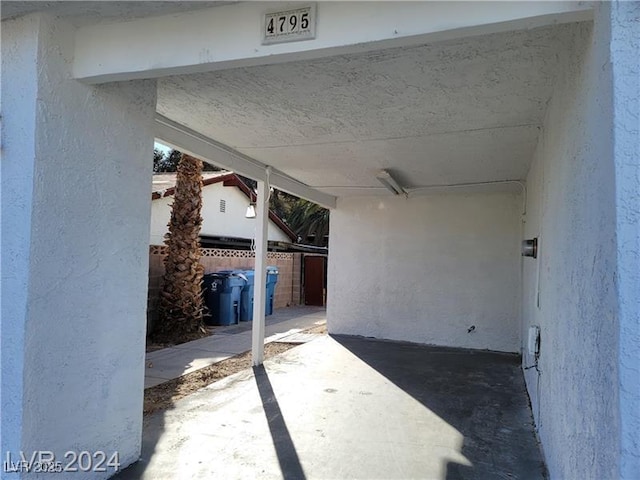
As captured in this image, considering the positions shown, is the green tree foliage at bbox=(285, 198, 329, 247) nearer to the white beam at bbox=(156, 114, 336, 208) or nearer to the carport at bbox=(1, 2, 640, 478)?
the white beam at bbox=(156, 114, 336, 208)

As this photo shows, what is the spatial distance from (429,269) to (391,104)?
5269mm

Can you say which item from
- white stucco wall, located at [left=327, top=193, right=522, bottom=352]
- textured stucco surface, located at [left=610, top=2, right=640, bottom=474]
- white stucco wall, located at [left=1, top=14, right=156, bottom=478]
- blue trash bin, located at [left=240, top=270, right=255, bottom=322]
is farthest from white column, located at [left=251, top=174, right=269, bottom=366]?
textured stucco surface, located at [left=610, top=2, right=640, bottom=474]

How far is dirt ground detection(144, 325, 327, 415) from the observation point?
4906 millimetres

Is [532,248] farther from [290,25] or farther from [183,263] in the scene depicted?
[183,263]

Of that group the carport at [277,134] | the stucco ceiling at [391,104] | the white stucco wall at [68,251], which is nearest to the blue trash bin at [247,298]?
the stucco ceiling at [391,104]

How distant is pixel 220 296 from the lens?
1050cm

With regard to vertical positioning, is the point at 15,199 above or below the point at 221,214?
below

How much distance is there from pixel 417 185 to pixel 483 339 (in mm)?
3103

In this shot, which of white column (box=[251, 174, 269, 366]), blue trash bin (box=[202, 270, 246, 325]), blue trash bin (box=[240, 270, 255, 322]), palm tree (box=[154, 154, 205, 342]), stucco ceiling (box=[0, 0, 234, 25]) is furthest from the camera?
blue trash bin (box=[240, 270, 255, 322])

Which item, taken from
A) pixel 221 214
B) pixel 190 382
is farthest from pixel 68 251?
pixel 221 214

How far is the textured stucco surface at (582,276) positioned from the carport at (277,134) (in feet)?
0.06

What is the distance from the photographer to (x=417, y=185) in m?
7.99

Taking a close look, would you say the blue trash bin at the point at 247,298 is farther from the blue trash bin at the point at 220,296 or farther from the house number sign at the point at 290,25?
the house number sign at the point at 290,25

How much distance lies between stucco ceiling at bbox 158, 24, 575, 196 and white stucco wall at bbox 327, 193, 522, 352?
2176 millimetres
